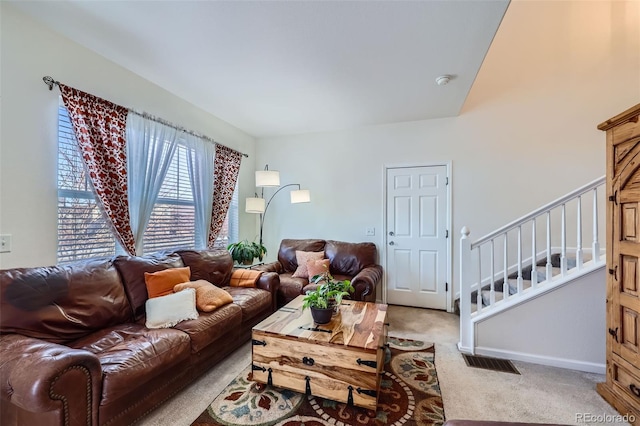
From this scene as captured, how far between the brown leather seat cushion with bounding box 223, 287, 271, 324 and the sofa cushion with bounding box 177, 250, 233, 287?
0.58ft

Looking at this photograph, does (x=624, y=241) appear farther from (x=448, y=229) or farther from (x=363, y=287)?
(x=363, y=287)

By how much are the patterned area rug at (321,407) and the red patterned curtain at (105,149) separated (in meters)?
1.60

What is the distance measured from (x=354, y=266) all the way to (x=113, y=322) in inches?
101

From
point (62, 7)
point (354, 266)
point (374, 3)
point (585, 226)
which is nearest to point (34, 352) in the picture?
point (62, 7)

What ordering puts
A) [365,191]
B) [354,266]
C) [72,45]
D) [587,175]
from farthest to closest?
1. [365,191]
2. [354,266]
3. [587,175]
4. [72,45]

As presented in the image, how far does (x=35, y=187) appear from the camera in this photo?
1.93 metres

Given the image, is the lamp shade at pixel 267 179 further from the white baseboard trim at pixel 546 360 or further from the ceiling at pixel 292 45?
the white baseboard trim at pixel 546 360

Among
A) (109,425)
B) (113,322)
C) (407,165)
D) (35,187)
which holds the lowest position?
(109,425)

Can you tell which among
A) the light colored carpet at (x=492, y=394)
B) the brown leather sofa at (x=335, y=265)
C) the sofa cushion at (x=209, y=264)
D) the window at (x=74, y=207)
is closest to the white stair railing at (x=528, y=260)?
the light colored carpet at (x=492, y=394)

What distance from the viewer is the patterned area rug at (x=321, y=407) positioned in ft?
5.24

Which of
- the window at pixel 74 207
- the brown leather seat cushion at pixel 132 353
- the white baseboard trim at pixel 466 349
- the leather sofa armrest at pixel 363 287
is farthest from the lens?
the leather sofa armrest at pixel 363 287

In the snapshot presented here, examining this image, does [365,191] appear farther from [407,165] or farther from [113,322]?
[113,322]

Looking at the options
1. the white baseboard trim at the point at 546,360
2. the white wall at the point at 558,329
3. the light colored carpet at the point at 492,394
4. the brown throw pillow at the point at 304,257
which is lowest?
the light colored carpet at the point at 492,394

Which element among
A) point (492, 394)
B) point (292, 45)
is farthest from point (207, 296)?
point (492, 394)
